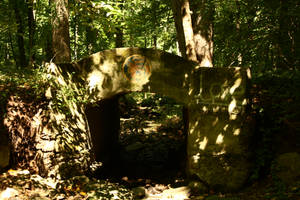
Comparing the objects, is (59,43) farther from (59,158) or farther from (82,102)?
(59,158)

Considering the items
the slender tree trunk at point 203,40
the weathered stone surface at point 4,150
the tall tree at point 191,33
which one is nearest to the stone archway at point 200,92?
the tall tree at point 191,33

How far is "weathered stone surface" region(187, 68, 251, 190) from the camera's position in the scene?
18.5 ft

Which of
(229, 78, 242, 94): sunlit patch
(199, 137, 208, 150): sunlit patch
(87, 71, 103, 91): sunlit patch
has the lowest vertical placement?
(199, 137, 208, 150): sunlit patch

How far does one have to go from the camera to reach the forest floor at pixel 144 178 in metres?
4.59

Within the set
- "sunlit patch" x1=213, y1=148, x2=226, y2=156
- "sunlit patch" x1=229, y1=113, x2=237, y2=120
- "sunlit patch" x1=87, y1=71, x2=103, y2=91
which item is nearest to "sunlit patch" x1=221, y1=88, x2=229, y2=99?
"sunlit patch" x1=229, y1=113, x2=237, y2=120

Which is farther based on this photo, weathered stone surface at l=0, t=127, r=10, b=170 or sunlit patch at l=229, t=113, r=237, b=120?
sunlit patch at l=229, t=113, r=237, b=120

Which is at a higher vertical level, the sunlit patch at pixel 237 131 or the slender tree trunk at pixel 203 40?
the slender tree trunk at pixel 203 40

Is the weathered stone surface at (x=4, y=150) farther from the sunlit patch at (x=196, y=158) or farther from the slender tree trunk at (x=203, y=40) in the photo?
the slender tree trunk at (x=203, y=40)

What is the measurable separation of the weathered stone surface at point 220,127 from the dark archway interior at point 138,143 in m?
1.80

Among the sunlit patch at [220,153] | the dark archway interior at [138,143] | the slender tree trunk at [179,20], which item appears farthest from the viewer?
the dark archway interior at [138,143]

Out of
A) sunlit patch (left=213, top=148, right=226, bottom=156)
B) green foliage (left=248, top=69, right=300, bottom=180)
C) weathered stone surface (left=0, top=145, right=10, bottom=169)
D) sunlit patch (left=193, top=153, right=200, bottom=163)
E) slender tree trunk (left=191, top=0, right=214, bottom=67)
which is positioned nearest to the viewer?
weathered stone surface (left=0, top=145, right=10, bottom=169)

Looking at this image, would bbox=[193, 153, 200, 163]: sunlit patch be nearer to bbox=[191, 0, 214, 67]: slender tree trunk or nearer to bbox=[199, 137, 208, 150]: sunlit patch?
bbox=[199, 137, 208, 150]: sunlit patch

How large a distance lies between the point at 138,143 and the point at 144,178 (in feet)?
8.87

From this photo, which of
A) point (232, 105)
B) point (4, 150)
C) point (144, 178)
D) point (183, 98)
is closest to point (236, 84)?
point (232, 105)
